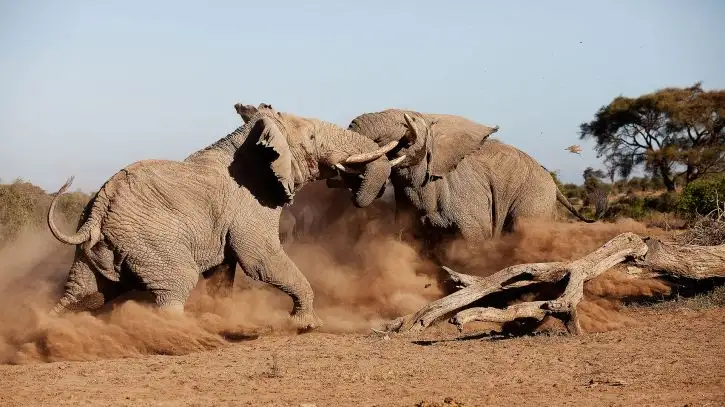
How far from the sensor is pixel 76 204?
2066 cm

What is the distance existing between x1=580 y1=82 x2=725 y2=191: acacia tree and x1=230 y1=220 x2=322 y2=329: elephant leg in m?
30.0

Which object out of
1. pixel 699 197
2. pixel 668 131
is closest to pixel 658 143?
pixel 668 131

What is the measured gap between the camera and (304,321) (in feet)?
34.0

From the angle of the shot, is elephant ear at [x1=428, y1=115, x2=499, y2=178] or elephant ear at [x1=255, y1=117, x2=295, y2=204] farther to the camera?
elephant ear at [x1=428, y1=115, x2=499, y2=178]

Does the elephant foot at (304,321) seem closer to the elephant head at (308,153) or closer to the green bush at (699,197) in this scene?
the elephant head at (308,153)

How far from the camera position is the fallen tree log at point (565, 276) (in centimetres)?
950

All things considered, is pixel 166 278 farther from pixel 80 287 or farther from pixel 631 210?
pixel 631 210

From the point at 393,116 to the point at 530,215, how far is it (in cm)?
250

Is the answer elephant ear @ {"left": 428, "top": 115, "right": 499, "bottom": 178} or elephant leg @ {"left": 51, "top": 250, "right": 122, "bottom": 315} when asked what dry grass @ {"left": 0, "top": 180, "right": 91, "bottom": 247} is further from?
elephant ear @ {"left": 428, "top": 115, "right": 499, "bottom": 178}

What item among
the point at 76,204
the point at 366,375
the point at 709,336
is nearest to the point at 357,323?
the point at 366,375

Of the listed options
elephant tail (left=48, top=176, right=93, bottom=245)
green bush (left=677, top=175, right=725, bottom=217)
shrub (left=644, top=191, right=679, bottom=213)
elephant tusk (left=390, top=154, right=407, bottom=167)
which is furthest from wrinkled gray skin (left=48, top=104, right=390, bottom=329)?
shrub (left=644, top=191, right=679, bottom=213)

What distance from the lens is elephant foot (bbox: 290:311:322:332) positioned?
10336 mm

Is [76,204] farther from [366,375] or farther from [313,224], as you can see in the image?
[366,375]

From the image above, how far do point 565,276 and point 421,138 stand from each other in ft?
9.90
